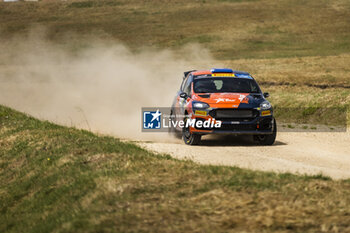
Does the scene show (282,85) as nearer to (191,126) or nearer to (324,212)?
(191,126)

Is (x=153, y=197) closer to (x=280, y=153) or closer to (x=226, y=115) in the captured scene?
(x=280, y=153)

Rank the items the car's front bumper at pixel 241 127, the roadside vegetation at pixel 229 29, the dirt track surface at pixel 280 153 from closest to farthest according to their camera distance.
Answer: the dirt track surface at pixel 280 153
the car's front bumper at pixel 241 127
the roadside vegetation at pixel 229 29

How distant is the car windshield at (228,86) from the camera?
50.1ft

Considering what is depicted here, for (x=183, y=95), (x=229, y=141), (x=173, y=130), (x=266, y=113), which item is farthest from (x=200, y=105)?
(x=173, y=130)

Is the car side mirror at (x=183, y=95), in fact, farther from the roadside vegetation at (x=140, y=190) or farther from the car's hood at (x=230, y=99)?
the roadside vegetation at (x=140, y=190)

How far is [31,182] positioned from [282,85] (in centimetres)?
1931

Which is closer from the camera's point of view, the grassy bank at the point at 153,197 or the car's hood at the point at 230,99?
the grassy bank at the point at 153,197

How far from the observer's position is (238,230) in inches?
264

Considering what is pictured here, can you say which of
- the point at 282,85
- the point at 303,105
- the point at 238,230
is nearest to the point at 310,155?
the point at 238,230

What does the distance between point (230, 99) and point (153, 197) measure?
22.4ft

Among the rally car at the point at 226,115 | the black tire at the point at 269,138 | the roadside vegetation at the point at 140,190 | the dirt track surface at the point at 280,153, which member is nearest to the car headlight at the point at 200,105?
the rally car at the point at 226,115

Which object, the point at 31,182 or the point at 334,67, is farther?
the point at 334,67

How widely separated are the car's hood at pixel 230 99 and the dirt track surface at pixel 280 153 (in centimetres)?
91

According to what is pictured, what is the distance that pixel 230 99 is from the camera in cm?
1430
